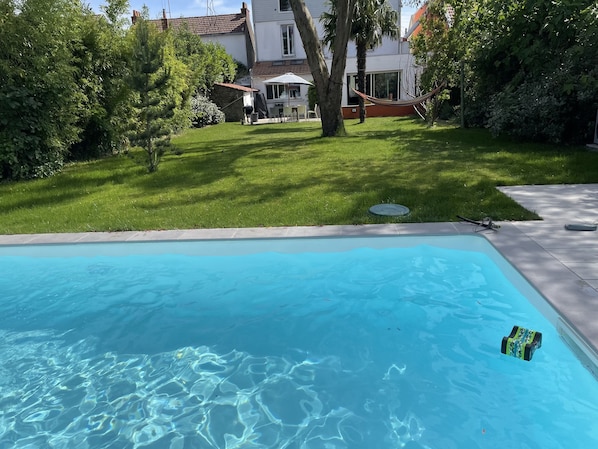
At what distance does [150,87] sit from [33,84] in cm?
258

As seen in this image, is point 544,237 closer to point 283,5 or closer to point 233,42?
point 283,5

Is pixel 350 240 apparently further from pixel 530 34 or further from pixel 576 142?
pixel 530 34

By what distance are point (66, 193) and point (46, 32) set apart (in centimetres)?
361

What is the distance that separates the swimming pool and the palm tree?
14829 millimetres

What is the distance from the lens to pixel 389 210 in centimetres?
602

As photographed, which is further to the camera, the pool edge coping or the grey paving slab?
A: the grey paving slab

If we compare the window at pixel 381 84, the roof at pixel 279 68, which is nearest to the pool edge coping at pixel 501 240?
the window at pixel 381 84

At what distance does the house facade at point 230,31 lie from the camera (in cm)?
3212

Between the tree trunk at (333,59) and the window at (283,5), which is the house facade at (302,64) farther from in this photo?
the tree trunk at (333,59)

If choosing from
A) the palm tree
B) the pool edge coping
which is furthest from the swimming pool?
the palm tree

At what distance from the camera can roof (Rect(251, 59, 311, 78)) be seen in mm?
27984

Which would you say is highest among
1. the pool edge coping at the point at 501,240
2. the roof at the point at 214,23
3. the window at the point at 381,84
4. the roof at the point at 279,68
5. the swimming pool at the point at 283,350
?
the roof at the point at 214,23

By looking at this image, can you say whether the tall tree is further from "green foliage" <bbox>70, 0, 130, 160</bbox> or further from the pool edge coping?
the pool edge coping

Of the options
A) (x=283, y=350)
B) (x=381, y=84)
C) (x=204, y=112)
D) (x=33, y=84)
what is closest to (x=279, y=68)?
(x=381, y=84)
